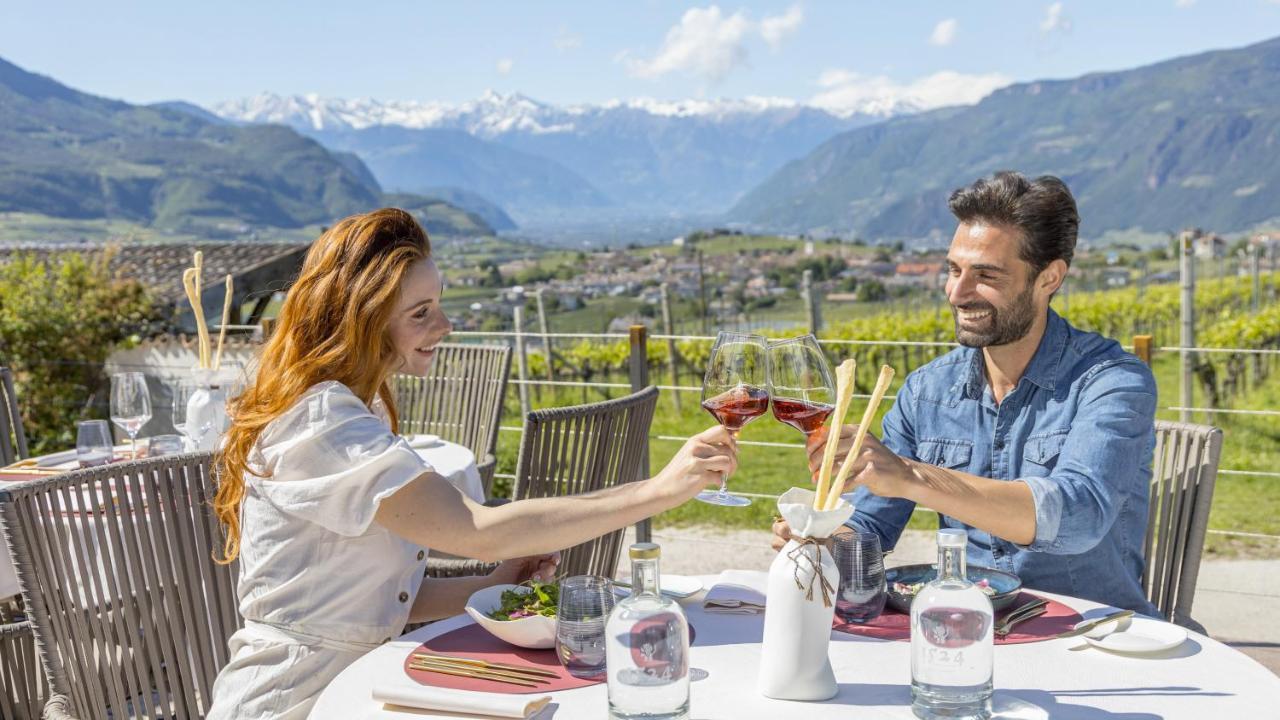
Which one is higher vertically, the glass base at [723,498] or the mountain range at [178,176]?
the mountain range at [178,176]

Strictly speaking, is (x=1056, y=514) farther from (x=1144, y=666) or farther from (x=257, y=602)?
(x=257, y=602)

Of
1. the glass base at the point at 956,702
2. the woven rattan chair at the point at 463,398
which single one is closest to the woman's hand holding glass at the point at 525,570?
the glass base at the point at 956,702

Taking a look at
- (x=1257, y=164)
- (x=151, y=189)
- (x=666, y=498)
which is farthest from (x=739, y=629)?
(x=1257, y=164)

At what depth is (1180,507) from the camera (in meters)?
2.36

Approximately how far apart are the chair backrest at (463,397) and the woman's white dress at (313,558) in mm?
2422

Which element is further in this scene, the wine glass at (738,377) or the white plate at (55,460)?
the white plate at (55,460)

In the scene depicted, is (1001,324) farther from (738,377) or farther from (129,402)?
(129,402)

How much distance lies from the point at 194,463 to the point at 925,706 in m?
1.41

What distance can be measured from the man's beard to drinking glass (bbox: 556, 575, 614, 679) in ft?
3.45

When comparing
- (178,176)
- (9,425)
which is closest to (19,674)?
(9,425)

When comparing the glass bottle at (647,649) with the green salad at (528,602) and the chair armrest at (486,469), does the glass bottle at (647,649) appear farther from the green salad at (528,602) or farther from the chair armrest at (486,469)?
the chair armrest at (486,469)

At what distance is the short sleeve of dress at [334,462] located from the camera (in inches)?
65.0

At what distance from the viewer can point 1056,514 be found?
6.06 feet

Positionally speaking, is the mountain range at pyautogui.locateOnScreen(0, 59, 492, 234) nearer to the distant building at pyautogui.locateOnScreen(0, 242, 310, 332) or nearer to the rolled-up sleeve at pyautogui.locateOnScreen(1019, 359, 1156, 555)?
the distant building at pyautogui.locateOnScreen(0, 242, 310, 332)
